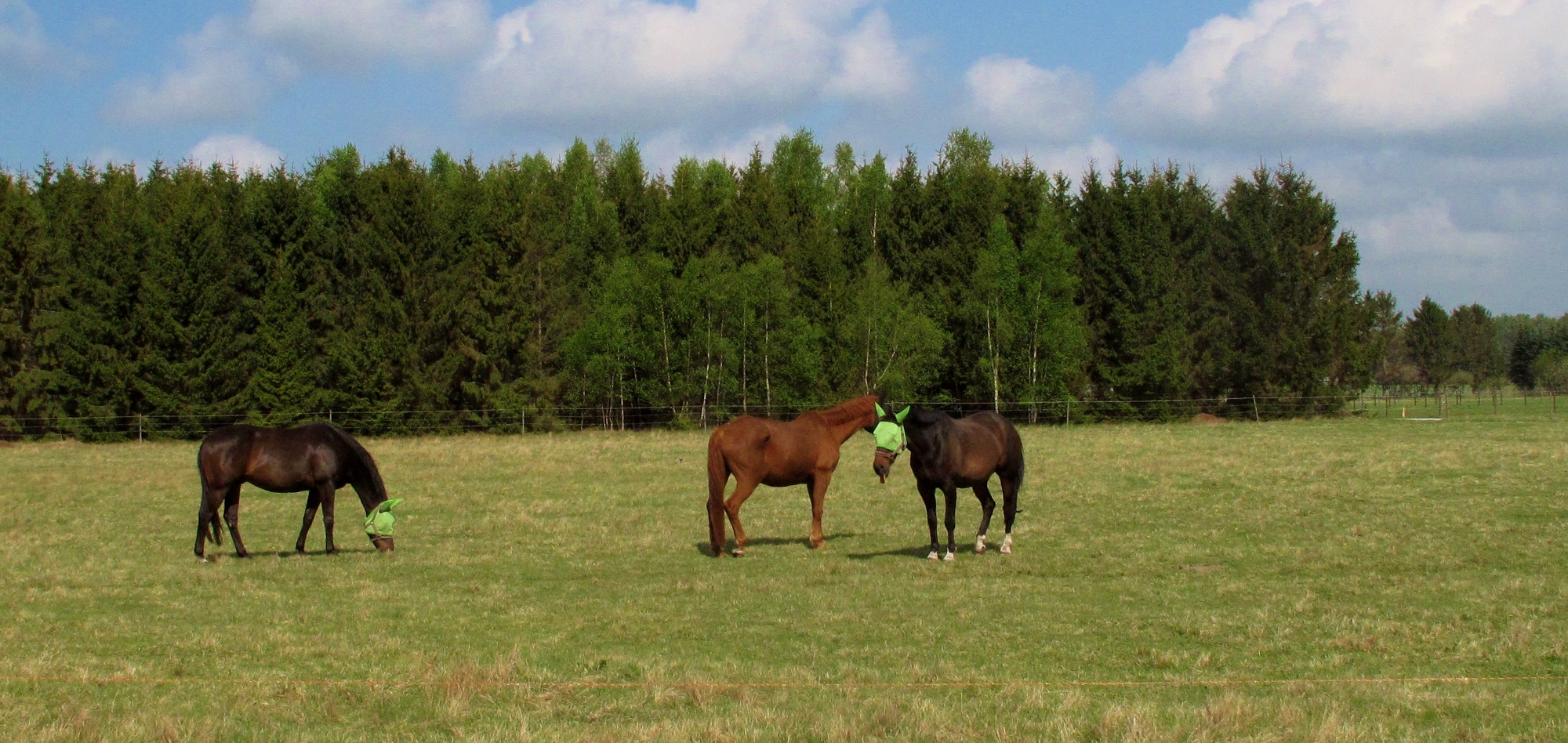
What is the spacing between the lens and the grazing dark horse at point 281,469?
14.5 meters

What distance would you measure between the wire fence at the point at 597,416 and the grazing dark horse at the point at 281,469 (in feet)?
94.6

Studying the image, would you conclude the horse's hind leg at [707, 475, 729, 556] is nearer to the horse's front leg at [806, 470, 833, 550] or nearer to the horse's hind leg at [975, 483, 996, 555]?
the horse's front leg at [806, 470, 833, 550]

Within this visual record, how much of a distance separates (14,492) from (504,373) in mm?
25209

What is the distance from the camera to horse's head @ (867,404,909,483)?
44.2 ft

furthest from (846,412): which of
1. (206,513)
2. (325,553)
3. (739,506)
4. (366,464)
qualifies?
(206,513)

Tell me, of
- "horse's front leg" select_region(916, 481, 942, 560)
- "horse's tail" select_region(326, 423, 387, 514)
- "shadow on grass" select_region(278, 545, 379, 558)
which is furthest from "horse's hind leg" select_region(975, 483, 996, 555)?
"shadow on grass" select_region(278, 545, 379, 558)

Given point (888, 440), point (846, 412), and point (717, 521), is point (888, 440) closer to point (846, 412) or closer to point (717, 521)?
point (846, 412)

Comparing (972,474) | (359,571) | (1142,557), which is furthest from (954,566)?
(359,571)

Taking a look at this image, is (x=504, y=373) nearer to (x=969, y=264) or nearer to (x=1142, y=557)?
(x=969, y=264)

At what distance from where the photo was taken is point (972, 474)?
1409 centimetres

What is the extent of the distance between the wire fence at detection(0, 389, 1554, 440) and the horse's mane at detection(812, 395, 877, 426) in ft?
89.9

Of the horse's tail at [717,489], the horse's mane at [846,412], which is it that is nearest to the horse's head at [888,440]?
the horse's mane at [846,412]

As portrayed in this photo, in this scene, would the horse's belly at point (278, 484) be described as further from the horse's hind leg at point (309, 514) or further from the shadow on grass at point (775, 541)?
the shadow on grass at point (775, 541)

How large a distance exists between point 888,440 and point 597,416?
37.3 m
